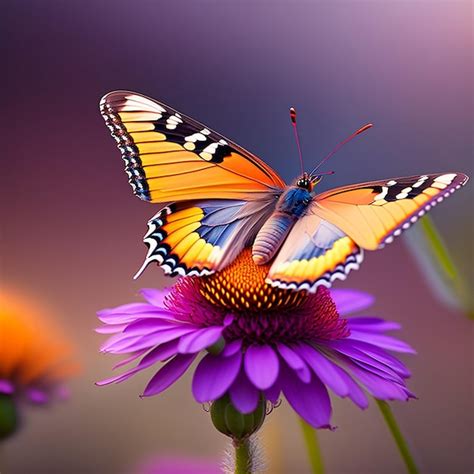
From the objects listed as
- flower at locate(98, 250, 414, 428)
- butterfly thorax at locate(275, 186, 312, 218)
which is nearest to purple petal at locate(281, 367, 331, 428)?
flower at locate(98, 250, 414, 428)

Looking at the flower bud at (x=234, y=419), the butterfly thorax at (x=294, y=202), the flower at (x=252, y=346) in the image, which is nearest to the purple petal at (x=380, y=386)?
the flower at (x=252, y=346)

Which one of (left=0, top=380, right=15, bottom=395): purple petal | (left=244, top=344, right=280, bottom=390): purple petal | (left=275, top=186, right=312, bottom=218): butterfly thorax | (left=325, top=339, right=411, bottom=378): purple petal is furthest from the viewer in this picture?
(left=0, top=380, right=15, bottom=395): purple petal

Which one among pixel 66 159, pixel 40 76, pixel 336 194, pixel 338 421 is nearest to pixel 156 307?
pixel 336 194

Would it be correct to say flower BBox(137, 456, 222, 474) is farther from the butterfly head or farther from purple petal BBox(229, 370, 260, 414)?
the butterfly head

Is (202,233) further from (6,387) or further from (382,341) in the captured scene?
(6,387)

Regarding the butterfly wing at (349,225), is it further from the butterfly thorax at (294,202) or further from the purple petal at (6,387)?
the purple petal at (6,387)

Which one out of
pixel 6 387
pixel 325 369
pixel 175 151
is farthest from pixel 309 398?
pixel 6 387

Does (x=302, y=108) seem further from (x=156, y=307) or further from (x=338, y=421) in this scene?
(x=156, y=307)

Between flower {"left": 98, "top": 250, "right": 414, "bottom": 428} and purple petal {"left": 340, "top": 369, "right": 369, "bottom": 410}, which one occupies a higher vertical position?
flower {"left": 98, "top": 250, "right": 414, "bottom": 428}
